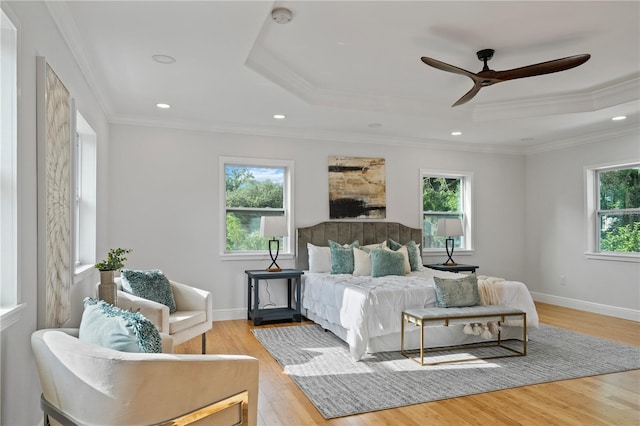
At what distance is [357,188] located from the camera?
246 inches

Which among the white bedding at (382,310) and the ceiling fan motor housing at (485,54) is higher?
the ceiling fan motor housing at (485,54)

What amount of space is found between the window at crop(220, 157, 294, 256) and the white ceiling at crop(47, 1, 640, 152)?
19.2 inches

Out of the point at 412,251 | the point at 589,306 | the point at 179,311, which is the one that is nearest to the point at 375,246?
the point at 412,251

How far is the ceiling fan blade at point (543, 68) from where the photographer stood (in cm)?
309

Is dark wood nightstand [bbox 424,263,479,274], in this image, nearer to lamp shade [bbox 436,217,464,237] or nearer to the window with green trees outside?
lamp shade [bbox 436,217,464,237]

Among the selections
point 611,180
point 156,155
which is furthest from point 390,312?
point 611,180

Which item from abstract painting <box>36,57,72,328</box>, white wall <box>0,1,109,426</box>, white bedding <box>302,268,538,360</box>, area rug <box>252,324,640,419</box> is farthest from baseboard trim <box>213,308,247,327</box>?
white wall <box>0,1,109,426</box>

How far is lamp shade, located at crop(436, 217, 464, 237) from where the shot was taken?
20.7ft

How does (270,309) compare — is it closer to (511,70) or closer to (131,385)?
(511,70)

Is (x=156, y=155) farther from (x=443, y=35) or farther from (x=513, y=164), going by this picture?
(x=513, y=164)

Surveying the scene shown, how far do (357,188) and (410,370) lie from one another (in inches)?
123

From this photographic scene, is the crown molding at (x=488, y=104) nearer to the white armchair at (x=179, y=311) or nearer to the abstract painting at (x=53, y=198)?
the abstract painting at (x=53, y=198)

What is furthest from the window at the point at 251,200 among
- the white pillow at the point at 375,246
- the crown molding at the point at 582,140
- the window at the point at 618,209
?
the window at the point at 618,209

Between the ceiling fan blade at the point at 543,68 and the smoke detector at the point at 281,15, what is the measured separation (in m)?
1.59
